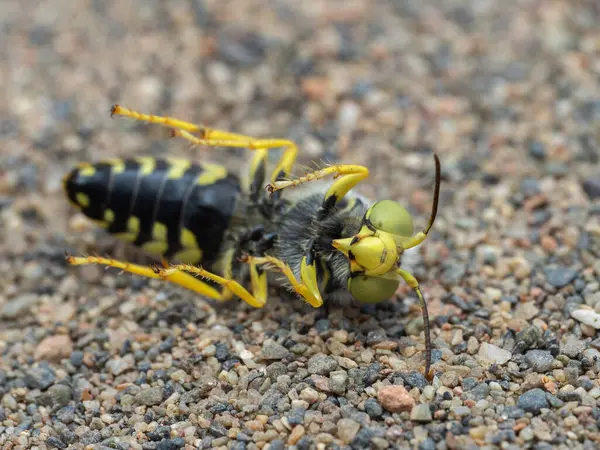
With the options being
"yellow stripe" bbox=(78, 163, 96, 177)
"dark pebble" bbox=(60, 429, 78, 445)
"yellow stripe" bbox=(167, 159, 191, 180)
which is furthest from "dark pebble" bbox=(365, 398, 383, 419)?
"yellow stripe" bbox=(78, 163, 96, 177)

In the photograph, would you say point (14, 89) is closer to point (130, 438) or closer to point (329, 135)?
point (329, 135)

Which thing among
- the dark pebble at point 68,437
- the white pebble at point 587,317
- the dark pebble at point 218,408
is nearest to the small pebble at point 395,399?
the dark pebble at point 218,408

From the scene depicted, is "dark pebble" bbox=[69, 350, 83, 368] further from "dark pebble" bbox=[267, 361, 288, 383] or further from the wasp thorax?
the wasp thorax

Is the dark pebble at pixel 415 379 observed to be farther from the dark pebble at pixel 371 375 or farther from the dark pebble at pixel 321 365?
the dark pebble at pixel 321 365

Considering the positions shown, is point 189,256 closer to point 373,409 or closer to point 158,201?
point 158,201

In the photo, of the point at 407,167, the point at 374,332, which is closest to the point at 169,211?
the point at 374,332

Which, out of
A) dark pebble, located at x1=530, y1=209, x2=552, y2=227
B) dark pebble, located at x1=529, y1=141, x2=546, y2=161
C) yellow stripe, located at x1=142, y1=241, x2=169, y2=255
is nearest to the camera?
yellow stripe, located at x1=142, y1=241, x2=169, y2=255

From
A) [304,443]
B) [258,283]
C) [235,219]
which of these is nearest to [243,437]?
[304,443]
